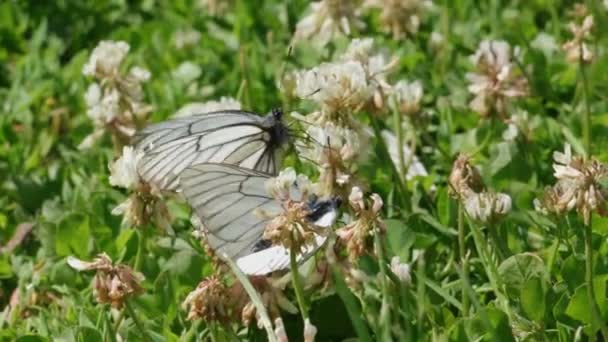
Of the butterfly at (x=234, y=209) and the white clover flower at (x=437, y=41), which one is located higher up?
the butterfly at (x=234, y=209)

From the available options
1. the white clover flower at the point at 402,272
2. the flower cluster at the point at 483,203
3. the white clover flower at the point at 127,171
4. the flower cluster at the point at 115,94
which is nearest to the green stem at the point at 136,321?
the white clover flower at the point at 127,171

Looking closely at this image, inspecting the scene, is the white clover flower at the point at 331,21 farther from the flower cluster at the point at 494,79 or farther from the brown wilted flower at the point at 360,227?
the brown wilted flower at the point at 360,227

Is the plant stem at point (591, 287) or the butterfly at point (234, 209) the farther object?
the butterfly at point (234, 209)

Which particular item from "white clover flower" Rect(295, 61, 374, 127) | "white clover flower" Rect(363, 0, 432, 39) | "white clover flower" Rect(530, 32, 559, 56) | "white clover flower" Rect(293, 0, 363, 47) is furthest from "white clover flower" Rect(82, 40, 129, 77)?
"white clover flower" Rect(530, 32, 559, 56)

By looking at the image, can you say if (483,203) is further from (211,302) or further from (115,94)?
(115,94)

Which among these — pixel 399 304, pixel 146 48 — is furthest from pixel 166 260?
pixel 146 48

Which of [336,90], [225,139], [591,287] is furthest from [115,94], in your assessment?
[591,287]

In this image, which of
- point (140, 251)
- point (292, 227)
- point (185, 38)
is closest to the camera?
point (292, 227)
